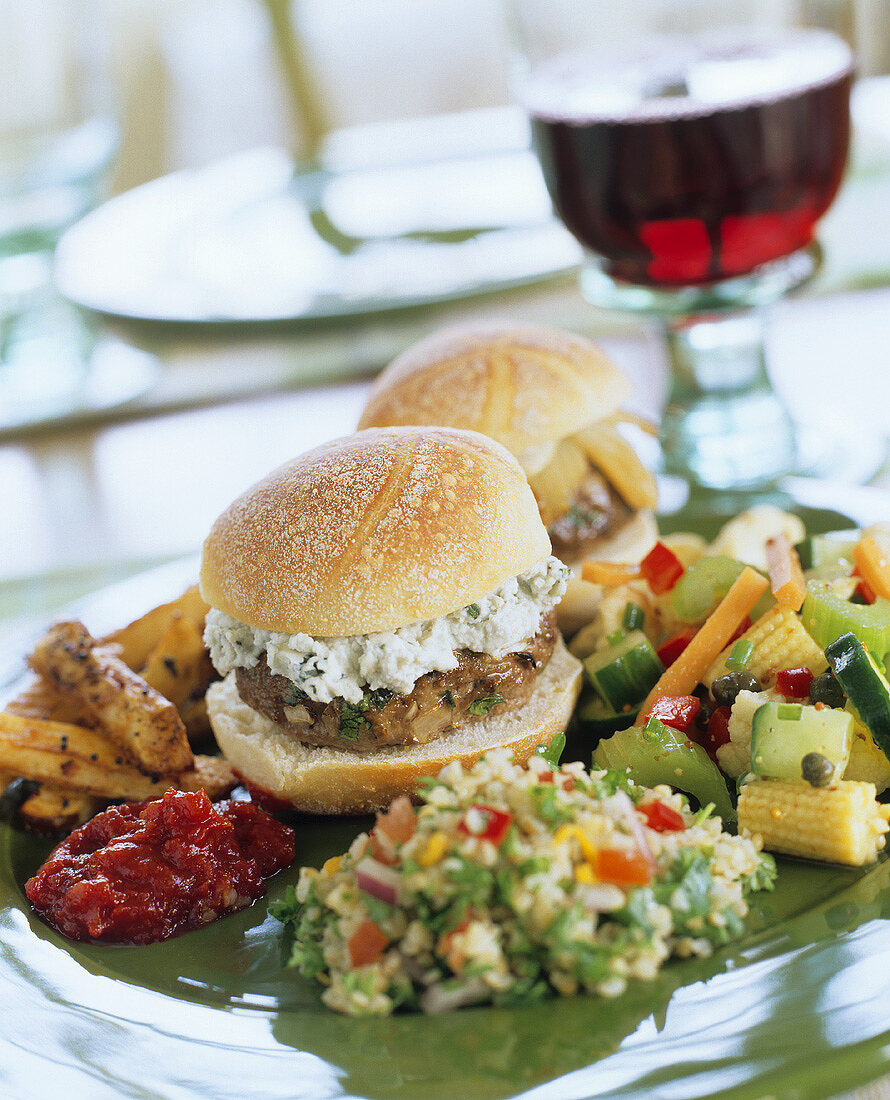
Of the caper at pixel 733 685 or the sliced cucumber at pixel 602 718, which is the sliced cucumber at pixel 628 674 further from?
the caper at pixel 733 685

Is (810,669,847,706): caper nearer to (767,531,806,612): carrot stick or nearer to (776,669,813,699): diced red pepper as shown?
(776,669,813,699): diced red pepper

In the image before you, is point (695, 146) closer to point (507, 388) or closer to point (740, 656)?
point (507, 388)

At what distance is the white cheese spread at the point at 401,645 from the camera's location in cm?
279

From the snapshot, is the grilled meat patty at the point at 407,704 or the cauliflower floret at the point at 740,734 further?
the grilled meat patty at the point at 407,704

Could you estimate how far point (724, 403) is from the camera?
4.73 metres

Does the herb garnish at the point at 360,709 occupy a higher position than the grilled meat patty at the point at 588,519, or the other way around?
the herb garnish at the point at 360,709

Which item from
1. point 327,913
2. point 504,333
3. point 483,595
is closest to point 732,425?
point 504,333

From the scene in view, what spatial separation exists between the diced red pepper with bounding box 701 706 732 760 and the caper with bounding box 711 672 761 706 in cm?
2

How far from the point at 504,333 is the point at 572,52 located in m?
1.32

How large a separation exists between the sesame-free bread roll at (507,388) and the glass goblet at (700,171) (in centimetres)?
61

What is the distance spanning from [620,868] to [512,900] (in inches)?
8.1

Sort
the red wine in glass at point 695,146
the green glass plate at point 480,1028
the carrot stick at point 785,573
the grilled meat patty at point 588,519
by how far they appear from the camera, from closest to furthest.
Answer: the green glass plate at point 480,1028 < the carrot stick at point 785,573 < the grilled meat patty at point 588,519 < the red wine in glass at point 695,146

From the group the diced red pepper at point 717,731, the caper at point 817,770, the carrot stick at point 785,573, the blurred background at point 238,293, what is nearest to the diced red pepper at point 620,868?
the caper at point 817,770

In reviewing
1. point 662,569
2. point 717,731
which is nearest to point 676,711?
point 717,731
